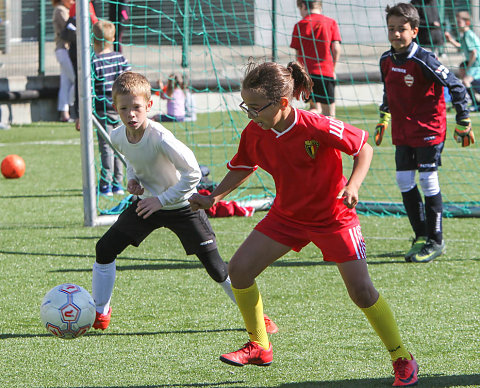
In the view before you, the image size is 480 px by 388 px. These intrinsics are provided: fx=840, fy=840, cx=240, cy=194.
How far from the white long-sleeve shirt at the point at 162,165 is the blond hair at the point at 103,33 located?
393 cm

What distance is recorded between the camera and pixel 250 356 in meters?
3.83

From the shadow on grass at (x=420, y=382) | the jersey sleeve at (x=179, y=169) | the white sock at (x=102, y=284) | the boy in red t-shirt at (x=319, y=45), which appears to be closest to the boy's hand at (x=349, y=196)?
the shadow on grass at (x=420, y=382)

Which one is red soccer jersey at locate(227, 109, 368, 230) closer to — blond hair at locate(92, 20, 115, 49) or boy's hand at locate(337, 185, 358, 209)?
boy's hand at locate(337, 185, 358, 209)

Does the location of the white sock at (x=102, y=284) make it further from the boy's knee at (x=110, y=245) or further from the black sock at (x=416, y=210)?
the black sock at (x=416, y=210)

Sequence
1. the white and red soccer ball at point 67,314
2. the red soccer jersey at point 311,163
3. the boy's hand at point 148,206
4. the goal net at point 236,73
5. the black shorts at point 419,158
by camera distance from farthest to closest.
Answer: the goal net at point 236,73
the black shorts at point 419,158
the boy's hand at point 148,206
the white and red soccer ball at point 67,314
the red soccer jersey at point 311,163

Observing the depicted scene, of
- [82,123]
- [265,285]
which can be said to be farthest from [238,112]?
[265,285]

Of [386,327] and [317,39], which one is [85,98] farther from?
[386,327]

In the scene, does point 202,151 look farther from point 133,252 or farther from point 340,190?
point 340,190

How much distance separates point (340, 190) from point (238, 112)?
8.27 metres

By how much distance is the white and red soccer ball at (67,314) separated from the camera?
4.11m

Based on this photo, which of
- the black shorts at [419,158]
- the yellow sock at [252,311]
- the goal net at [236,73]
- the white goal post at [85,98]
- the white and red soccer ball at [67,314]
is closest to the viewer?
the yellow sock at [252,311]

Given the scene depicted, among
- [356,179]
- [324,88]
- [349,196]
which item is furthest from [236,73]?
[349,196]

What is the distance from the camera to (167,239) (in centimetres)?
699

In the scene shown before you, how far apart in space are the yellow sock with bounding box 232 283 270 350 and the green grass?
0.14 metres
